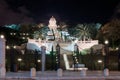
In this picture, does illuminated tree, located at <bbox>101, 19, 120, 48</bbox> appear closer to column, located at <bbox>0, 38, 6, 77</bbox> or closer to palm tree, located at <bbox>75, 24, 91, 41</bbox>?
palm tree, located at <bbox>75, 24, 91, 41</bbox>

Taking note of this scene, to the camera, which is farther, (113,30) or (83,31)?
(83,31)

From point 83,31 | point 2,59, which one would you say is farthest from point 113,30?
point 2,59

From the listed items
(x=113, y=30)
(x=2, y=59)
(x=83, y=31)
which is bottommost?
(x=2, y=59)

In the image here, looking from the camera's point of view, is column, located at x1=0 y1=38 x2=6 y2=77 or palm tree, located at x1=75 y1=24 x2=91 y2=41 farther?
palm tree, located at x1=75 y1=24 x2=91 y2=41

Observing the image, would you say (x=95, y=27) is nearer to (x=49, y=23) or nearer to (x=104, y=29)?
(x=49, y=23)

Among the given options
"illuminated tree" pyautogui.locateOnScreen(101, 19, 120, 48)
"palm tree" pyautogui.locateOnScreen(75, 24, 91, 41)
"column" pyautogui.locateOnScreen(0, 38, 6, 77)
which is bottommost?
"column" pyautogui.locateOnScreen(0, 38, 6, 77)

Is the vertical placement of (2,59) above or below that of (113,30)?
below

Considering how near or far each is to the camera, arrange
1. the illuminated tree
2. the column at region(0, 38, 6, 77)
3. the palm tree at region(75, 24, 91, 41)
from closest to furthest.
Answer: the column at region(0, 38, 6, 77) < the illuminated tree < the palm tree at region(75, 24, 91, 41)

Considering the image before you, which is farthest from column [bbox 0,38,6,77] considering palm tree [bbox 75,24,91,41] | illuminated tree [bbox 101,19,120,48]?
palm tree [bbox 75,24,91,41]

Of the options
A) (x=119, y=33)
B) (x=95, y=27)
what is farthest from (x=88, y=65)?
(x=95, y=27)

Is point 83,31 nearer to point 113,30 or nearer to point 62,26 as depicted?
point 62,26

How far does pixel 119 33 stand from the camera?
148ft

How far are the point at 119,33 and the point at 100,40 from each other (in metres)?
7.82

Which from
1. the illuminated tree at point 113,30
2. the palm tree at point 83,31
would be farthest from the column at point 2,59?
the palm tree at point 83,31
